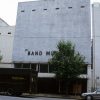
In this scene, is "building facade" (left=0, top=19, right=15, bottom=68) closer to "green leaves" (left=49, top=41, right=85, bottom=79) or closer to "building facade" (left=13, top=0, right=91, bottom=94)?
"building facade" (left=13, top=0, right=91, bottom=94)

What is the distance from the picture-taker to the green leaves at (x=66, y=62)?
146 ft

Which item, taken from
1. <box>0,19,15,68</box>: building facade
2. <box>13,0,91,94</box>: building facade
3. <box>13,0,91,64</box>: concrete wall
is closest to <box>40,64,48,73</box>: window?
<box>13,0,91,94</box>: building facade

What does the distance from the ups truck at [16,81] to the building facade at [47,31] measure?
1058 centimetres

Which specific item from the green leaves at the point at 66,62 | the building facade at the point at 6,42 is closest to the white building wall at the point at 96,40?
the green leaves at the point at 66,62

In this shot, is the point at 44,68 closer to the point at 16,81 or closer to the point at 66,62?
the point at 66,62

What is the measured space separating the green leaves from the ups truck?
7051 mm

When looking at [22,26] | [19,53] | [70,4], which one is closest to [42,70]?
[19,53]

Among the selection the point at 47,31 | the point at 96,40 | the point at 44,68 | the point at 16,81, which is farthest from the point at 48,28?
the point at 16,81

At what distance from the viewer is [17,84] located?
3853 centimetres

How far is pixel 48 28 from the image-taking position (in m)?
50.8

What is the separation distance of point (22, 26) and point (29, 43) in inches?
118

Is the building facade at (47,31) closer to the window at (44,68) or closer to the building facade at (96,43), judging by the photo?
the window at (44,68)

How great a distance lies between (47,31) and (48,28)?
496 millimetres

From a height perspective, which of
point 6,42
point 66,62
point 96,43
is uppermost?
point 6,42
